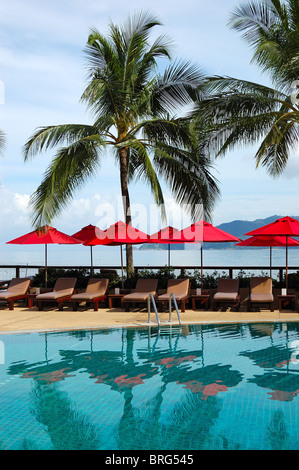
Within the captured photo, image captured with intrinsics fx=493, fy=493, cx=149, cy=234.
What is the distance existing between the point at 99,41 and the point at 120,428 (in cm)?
1391

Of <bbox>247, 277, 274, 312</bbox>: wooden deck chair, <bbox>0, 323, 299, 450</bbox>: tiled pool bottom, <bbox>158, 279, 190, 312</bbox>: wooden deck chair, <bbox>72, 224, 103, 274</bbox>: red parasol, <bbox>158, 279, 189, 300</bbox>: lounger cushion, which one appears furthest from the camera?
<bbox>72, 224, 103, 274</bbox>: red parasol

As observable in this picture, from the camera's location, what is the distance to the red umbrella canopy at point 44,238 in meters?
14.8

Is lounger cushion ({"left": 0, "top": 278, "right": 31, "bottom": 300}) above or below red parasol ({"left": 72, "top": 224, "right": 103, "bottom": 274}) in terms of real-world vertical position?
below

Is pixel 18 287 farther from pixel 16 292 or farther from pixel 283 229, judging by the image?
pixel 283 229

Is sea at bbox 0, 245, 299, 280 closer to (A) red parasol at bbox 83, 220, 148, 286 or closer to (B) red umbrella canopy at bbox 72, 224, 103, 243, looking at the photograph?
(B) red umbrella canopy at bbox 72, 224, 103, 243

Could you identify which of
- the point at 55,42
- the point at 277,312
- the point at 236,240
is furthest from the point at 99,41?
the point at 277,312

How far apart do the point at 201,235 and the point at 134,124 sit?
5.01m

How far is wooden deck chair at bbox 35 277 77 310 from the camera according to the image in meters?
14.1

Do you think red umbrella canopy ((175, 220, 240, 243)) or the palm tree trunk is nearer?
red umbrella canopy ((175, 220, 240, 243))

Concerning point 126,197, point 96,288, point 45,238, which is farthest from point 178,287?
point 45,238

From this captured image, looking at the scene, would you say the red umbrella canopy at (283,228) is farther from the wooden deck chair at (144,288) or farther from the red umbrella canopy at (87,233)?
the red umbrella canopy at (87,233)

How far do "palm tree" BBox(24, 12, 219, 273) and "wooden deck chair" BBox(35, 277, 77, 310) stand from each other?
209 centimetres

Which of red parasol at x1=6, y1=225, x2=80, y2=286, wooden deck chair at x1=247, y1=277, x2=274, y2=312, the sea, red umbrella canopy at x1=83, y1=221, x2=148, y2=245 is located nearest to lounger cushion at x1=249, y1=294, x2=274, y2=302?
wooden deck chair at x1=247, y1=277, x2=274, y2=312

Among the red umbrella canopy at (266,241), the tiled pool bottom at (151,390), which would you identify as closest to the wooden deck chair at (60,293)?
the tiled pool bottom at (151,390)
